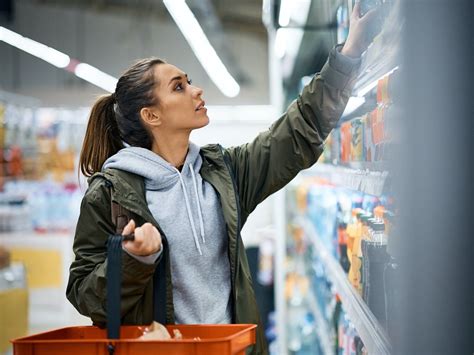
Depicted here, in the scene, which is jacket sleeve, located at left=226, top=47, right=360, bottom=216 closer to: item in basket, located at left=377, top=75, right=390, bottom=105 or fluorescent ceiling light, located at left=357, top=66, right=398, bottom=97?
fluorescent ceiling light, located at left=357, top=66, right=398, bottom=97

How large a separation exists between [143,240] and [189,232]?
39 cm

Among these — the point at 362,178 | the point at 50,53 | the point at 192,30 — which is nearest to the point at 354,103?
the point at 362,178

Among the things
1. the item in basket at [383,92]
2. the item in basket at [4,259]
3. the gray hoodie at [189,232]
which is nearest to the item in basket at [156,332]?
the gray hoodie at [189,232]

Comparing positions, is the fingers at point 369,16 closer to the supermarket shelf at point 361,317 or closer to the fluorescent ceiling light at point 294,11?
the supermarket shelf at point 361,317

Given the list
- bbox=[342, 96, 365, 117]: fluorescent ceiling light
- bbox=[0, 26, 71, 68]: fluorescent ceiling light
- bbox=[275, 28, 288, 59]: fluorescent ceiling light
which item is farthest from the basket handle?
bbox=[0, 26, 71, 68]: fluorescent ceiling light

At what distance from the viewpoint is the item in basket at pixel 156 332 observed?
196 cm

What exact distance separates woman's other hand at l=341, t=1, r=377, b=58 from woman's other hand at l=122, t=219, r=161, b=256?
74 centimetres

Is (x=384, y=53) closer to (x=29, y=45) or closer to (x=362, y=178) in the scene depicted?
(x=362, y=178)

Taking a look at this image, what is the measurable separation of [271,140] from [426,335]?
95 cm

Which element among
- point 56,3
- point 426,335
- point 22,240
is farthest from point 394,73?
point 56,3

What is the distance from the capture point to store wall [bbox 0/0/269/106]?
56.1ft

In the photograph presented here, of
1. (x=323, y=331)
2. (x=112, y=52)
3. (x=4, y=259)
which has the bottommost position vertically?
(x=323, y=331)

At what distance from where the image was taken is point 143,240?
76.0 inches

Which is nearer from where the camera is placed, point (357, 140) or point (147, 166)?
point (147, 166)
